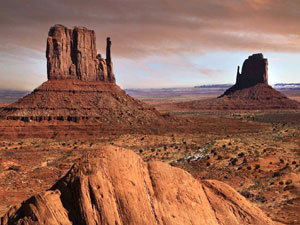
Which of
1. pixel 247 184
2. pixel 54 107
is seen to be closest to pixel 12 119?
pixel 54 107

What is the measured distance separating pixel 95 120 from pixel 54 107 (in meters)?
9.24

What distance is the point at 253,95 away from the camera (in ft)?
469

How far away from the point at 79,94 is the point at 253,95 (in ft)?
340

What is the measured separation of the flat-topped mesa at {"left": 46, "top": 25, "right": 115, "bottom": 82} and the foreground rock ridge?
61433 mm

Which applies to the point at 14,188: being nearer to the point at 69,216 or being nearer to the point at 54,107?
the point at 69,216

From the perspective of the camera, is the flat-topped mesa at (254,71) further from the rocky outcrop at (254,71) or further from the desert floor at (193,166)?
the desert floor at (193,166)

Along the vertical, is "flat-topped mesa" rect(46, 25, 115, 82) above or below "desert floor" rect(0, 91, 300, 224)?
above

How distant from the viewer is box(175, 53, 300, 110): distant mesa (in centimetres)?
13525

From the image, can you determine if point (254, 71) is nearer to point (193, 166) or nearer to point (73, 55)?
point (73, 55)

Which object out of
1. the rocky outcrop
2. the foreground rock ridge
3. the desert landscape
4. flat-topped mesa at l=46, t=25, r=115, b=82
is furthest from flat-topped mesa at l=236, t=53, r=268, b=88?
the foreground rock ridge

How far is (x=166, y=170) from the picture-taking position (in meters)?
11.2

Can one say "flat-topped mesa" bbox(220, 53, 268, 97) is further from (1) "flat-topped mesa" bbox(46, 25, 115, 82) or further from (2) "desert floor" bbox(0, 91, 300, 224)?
(2) "desert floor" bbox(0, 91, 300, 224)

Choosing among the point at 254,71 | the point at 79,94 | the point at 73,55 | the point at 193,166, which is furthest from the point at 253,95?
the point at 193,166

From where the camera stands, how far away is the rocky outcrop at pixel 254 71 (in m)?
146
